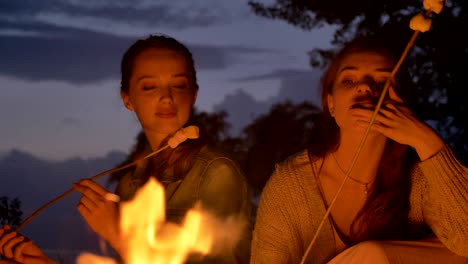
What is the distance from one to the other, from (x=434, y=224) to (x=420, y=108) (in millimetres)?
2819

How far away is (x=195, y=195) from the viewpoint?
3959 mm

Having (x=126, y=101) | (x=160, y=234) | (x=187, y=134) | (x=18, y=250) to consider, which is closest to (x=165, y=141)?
(x=126, y=101)

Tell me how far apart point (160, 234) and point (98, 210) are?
33 centimetres

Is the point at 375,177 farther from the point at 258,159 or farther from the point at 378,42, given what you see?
the point at 258,159

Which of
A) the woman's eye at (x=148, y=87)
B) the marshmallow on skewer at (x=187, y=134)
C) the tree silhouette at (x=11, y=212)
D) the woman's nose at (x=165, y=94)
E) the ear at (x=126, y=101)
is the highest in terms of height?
the woman's eye at (x=148, y=87)

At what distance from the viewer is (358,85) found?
3.40m

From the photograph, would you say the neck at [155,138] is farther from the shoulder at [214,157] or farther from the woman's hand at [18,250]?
the woman's hand at [18,250]

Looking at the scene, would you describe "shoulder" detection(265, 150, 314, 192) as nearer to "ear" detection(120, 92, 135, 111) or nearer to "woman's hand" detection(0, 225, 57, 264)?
"ear" detection(120, 92, 135, 111)

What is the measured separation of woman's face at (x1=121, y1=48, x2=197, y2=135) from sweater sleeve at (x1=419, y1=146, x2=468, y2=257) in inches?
55.6

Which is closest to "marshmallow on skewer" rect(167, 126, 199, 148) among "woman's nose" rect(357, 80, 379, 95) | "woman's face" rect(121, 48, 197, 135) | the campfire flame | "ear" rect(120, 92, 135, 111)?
the campfire flame

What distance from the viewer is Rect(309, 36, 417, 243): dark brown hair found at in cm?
354

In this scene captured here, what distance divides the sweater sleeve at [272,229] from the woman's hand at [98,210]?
74cm

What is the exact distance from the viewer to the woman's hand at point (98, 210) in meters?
3.43

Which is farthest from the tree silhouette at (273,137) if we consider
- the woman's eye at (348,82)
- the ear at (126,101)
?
the woman's eye at (348,82)
